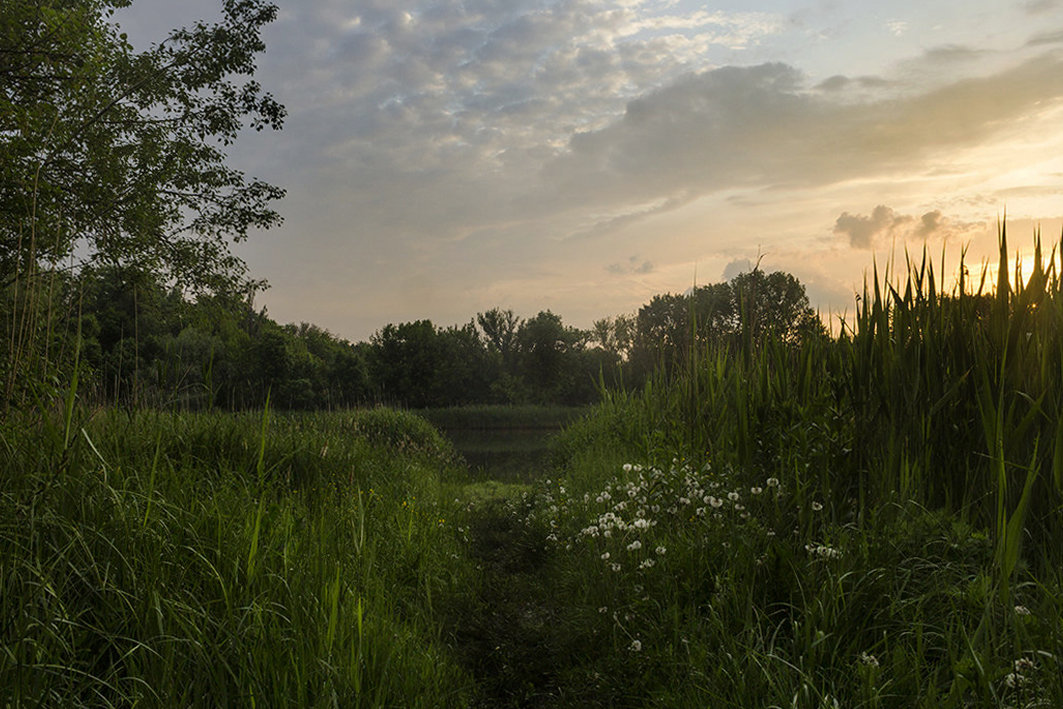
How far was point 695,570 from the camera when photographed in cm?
358

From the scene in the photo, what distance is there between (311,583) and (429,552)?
102 inches

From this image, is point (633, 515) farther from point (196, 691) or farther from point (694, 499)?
point (196, 691)

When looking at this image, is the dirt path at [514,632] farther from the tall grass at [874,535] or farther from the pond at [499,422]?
the pond at [499,422]

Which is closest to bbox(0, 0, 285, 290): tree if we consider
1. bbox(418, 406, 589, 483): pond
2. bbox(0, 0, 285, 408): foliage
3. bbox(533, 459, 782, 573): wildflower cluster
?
bbox(0, 0, 285, 408): foliage

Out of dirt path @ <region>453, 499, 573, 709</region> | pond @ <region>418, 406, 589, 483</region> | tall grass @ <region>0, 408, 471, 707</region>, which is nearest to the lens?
tall grass @ <region>0, 408, 471, 707</region>

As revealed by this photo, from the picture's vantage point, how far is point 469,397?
57375 millimetres

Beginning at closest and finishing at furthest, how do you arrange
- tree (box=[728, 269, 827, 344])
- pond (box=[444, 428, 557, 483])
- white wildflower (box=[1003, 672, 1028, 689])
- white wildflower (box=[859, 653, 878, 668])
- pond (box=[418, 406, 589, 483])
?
white wildflower (box=[1003, 672, 1028, 689]), white wildflower (box=[859, 653, 878, 668]), tree (box=[728, 269, 827, 344]), pond (box=[444, 428, 557, 483]), pond (box=[418, 406, 589, 483])

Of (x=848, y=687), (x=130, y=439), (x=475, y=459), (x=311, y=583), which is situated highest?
(x=130, y=439)

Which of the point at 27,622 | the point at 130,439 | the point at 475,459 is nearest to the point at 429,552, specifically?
the point at 130,439

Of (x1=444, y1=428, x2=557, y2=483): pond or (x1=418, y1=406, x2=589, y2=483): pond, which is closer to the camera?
(x1=444, y1=428, x2=557, y2=483): pond

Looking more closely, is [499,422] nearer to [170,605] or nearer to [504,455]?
[504,455]

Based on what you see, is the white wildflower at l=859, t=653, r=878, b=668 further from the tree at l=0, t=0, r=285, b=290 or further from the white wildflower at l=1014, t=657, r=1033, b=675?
the tree at l=0, t=0, r=285, b=290

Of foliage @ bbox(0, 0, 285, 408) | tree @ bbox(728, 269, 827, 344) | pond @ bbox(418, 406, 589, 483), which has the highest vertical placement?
foliage @ bbox(0, 0, 285, 408)

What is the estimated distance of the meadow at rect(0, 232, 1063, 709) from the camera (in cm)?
243
